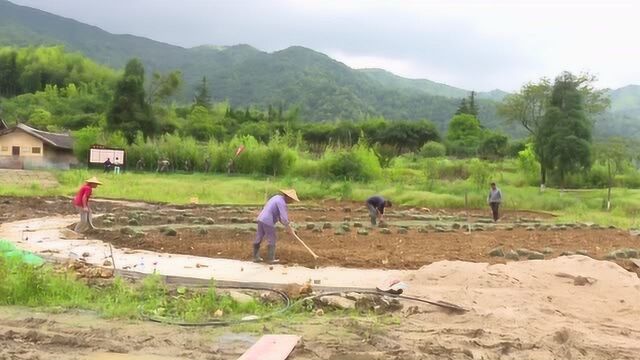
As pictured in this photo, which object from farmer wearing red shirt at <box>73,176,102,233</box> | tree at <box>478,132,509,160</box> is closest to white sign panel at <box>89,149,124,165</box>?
farmer wearing red shirt at <box>73,176,102,233</box>

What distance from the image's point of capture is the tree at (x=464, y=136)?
65.0m

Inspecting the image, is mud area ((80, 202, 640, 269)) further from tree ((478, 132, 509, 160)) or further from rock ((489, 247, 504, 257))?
tree ((478, 132, 509, 160))

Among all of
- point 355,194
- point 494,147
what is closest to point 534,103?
point 494,147

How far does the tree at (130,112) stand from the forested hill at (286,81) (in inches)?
1286

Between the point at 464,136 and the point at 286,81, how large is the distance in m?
57.8

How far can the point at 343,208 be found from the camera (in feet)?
79.6

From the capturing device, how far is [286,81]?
403 feet

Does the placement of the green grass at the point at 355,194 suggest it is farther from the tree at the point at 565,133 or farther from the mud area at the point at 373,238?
the mud area at the point at 373,238

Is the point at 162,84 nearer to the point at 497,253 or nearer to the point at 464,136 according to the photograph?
the point at 464,136

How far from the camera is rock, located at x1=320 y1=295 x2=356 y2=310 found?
27.0 feet

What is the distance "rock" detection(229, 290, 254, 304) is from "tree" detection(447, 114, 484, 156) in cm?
5761

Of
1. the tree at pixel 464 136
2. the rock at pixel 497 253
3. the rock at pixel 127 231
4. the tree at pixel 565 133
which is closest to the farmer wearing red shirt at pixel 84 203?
the rock at pixel 127 231

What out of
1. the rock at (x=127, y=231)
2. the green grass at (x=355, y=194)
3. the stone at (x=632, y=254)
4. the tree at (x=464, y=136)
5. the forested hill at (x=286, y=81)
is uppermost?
the forested hill at (x=286, y=81)

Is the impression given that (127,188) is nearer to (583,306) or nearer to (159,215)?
(159,215)
